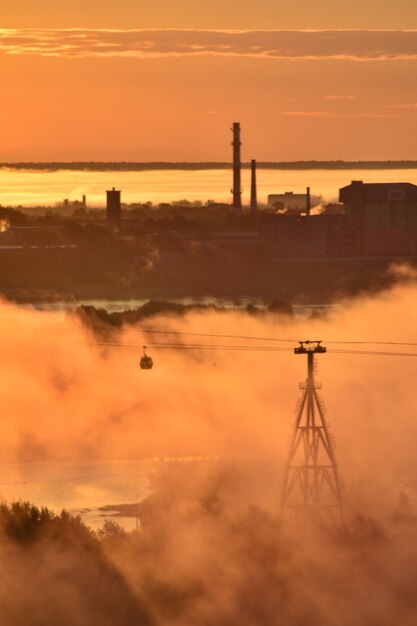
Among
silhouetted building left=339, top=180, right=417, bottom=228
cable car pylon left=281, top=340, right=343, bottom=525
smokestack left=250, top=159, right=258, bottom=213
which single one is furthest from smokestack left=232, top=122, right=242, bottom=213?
cable car pylon left=281, top=340, right=343, bottom=525

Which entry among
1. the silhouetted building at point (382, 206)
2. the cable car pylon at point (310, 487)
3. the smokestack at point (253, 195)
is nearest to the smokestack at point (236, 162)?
the smokestack at point (253, 195)

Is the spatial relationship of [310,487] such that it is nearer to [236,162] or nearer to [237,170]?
[236,162]

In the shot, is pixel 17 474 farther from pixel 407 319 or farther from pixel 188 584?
pixel 407 319

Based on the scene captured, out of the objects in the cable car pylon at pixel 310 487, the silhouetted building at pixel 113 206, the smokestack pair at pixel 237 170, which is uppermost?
the smokestack pair at pixel 237 170

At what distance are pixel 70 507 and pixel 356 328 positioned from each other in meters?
38.8

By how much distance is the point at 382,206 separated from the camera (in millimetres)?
147500

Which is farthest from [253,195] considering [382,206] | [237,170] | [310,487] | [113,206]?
[310,487]

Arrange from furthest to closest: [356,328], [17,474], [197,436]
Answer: [356,328]
[197,436]
[17,474]

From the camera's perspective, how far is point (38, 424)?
78.5m

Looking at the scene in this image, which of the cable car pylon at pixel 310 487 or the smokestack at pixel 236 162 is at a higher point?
the smokestack at pixel 236 162

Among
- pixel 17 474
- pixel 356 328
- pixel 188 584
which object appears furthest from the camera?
pixel 356 328

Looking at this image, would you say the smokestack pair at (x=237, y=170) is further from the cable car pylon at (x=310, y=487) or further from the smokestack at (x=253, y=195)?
the cable car pylon at (x=310, y=487)

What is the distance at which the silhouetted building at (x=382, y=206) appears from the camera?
148 metres

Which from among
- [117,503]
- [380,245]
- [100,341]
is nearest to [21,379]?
[100,341]
